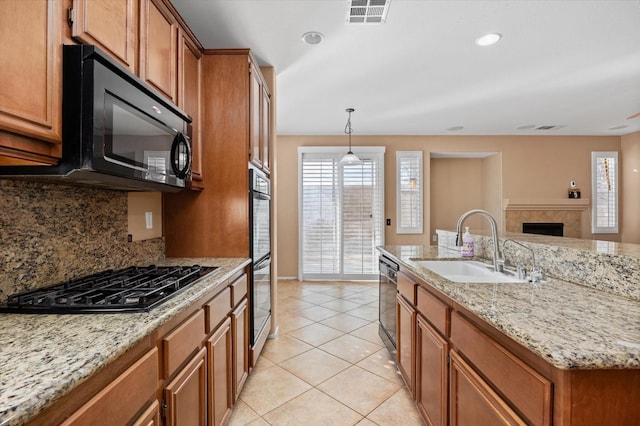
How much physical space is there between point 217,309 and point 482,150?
5.57 meters

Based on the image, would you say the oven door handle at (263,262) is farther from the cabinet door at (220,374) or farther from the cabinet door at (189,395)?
the cabinet door at (189,395)

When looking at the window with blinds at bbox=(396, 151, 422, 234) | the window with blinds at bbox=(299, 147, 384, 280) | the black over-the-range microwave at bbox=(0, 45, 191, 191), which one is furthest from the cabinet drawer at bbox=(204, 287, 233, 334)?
the window with blinds at bbox=(396, 151, 422, 234)

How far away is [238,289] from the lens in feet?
6.50

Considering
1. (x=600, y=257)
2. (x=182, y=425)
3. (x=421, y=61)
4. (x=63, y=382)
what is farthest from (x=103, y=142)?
(x=421, y=61)

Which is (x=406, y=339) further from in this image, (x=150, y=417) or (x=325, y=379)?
(x=150, y=417)

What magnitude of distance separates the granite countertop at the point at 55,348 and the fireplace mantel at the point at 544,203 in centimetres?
585

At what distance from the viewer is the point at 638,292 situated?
117 cm

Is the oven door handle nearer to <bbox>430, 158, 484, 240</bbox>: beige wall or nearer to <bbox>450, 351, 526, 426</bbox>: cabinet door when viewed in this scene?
<bbox>450, 351, 526, 426</bbox>: cabinet door

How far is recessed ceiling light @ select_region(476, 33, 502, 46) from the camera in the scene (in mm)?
2463

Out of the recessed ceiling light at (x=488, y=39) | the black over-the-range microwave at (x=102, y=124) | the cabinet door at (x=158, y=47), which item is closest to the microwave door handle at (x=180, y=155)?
the black over-the-range microwave at (x=102, y=124)

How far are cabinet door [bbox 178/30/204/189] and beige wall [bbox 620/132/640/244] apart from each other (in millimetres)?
7062

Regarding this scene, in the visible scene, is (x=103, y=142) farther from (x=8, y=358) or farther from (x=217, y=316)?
(x=217, y=316)

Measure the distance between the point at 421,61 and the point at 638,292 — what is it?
244 cm

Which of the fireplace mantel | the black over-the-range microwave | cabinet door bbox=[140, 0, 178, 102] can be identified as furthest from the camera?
A: the fireplace mantel
